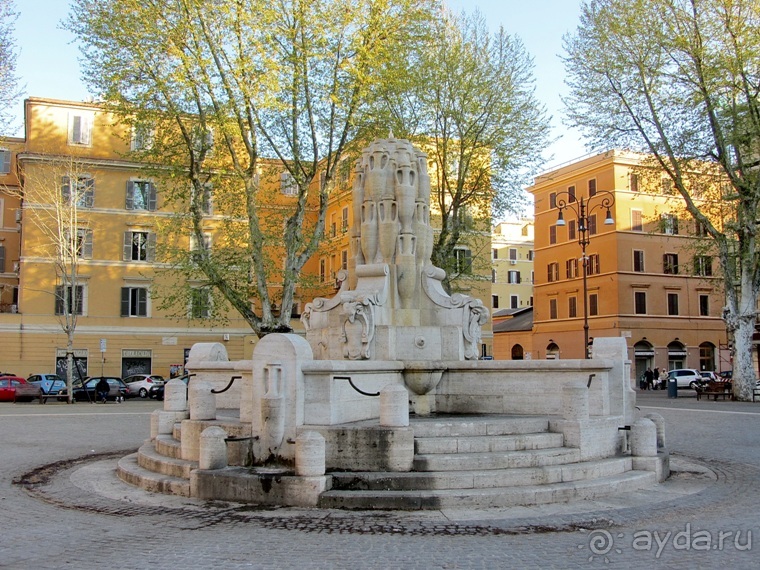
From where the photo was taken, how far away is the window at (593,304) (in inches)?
2153

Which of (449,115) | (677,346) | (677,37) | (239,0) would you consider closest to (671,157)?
(677,37)

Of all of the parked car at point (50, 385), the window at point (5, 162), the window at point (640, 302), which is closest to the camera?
the parked car at point (50, 385)

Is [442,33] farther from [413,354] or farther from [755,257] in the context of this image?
[413,354]

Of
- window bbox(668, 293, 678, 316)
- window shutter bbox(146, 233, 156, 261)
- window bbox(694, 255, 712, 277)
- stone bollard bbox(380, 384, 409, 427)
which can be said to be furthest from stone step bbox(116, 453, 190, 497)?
window bbox(668, 293, 678, 316)

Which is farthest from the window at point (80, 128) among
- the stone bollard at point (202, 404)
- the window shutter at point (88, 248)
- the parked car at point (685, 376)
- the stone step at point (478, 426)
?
the stone step at point (478, 426)

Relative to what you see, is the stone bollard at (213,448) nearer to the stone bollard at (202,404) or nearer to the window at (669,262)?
the stone bollard at (202,404)

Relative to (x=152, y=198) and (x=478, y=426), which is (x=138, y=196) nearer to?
(x=152, y=198)

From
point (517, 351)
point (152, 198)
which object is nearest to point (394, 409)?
point (152, 198)

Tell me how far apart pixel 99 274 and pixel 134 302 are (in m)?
2.50

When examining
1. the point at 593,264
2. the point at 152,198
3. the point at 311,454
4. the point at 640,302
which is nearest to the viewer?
the point at 311,454

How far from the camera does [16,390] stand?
34.8m

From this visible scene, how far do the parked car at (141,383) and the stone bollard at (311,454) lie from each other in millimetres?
32054

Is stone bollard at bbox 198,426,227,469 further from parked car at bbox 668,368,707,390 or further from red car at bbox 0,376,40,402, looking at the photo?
parked car at bbox 668,368,707,390

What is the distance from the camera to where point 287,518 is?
27.1 ft
